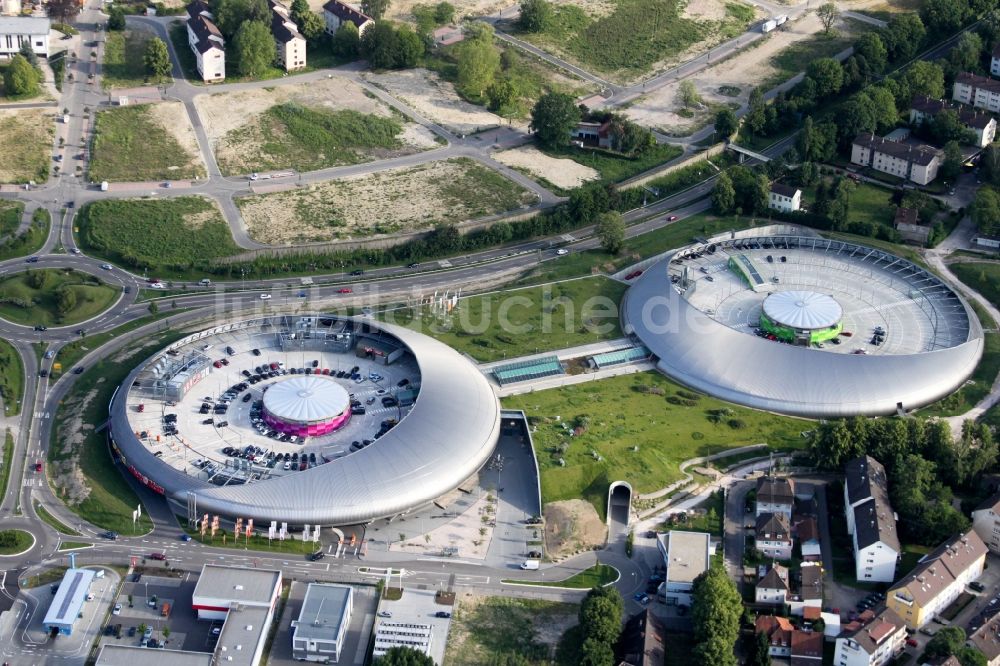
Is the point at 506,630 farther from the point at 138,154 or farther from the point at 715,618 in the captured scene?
the point at 138,154

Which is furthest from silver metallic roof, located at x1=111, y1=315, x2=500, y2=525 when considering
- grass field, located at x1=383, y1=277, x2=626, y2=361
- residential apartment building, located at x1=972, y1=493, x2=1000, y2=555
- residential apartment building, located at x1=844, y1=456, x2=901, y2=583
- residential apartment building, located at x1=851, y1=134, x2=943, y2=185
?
residential apartment building, located at x1=851, y1=134, x2=943, y2=185

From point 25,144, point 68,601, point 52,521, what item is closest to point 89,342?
point 52,521

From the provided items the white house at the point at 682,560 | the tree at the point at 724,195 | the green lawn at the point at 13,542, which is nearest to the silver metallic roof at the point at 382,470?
the green lawn at the point at 13,542

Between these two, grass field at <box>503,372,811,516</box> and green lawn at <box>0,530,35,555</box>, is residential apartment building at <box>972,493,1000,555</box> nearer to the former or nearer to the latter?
grass field at <box>503,372,811,516</box>

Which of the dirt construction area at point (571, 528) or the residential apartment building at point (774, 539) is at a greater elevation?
the residential apartment building at point (774, 539)

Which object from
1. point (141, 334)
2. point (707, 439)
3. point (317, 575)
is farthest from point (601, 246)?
point (317, 575)

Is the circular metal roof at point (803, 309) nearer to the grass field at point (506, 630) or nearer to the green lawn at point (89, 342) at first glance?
the grass field at point (506, 630)
